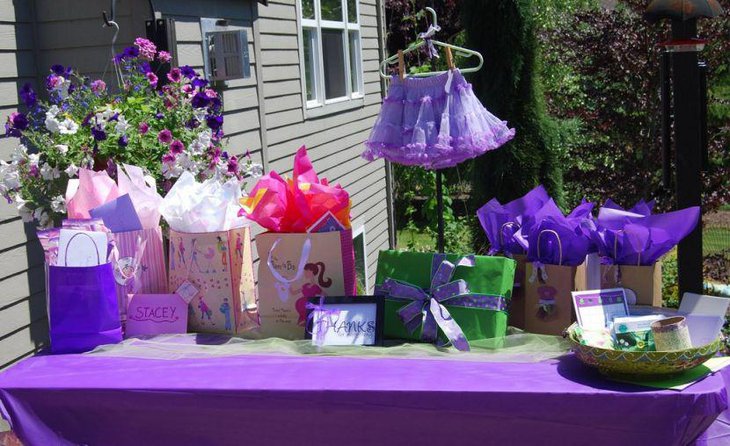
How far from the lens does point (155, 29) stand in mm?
3920

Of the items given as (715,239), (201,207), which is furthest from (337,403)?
(715,239)

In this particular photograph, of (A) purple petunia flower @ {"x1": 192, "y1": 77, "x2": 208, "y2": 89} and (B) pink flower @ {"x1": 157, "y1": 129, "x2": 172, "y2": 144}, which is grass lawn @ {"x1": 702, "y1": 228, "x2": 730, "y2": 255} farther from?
(B) pink flower @ {"x1": 157, "y1": 129, "x2": 172, "y2": 144}

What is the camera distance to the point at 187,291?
257 centimetres

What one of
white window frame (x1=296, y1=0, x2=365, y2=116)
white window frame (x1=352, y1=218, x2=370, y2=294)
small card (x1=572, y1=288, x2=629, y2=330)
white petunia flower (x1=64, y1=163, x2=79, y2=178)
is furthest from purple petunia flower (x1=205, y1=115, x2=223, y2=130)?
white window frame (x1=352, y1=218, x2=370, y2=294)

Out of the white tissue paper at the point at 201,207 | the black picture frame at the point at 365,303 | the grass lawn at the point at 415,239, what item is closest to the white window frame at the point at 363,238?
the grass lawn at the point at 415,239

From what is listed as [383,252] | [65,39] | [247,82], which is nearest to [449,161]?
[383,252]

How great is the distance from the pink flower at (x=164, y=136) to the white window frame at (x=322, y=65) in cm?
352

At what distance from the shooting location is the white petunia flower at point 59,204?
2.67 meters

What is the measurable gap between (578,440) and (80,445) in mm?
1369

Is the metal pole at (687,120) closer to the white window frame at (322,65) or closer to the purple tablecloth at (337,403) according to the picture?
the purple tablecloth at (337,403)

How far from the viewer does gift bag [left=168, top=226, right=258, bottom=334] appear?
2.53m

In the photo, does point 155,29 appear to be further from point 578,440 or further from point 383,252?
point 578,440

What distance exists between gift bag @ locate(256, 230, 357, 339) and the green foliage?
210 inches

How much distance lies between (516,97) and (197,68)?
412 cm
